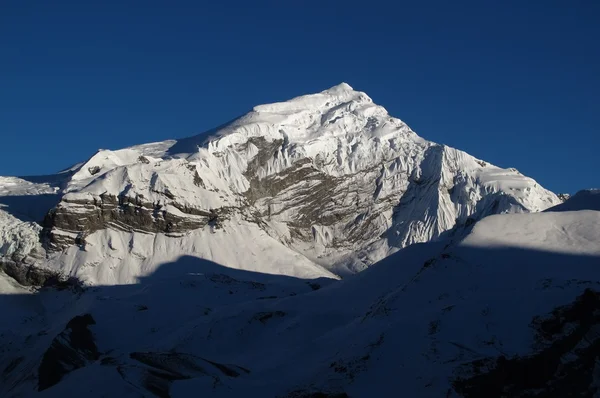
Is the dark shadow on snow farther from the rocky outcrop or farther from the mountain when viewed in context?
the rocky outcrop

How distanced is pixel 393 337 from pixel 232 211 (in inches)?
4331

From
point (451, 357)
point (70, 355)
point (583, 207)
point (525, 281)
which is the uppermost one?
point (583, 207)

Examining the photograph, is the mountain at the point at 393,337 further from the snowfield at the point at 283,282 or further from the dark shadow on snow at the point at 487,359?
the snowfield at the point at 283,282

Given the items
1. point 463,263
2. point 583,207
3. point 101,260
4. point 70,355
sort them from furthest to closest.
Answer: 1. point 101,260
2. point 583,207
3. point 70,355
4. point 463,263

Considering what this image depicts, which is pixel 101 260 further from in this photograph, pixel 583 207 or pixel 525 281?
pixel 525 281

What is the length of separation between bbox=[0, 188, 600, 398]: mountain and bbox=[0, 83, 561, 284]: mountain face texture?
45058mm

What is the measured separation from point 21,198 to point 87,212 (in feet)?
81.6

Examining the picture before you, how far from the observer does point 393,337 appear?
68.6 meters

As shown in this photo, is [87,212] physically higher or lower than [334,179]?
lower

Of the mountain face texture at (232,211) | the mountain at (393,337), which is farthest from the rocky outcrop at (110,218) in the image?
the mountain at (393,337)

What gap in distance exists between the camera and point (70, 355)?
9375 cm


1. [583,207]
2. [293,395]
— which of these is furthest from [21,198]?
[293,395]

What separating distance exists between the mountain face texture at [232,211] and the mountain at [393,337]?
4506 centimetres

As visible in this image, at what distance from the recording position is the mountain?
62469 millimetres
